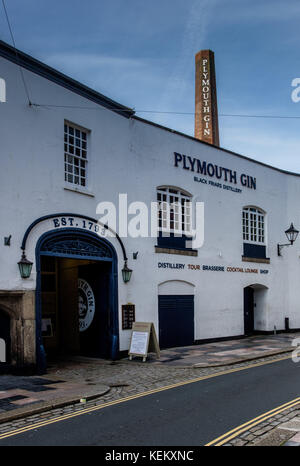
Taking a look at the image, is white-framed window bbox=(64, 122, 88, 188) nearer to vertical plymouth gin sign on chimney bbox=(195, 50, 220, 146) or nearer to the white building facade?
the white building facade

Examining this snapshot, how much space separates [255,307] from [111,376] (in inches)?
488

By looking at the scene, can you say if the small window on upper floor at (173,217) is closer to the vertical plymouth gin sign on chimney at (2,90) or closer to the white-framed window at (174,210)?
the white-framed window at (174,210)

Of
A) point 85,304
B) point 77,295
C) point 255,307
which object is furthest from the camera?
point 255,307

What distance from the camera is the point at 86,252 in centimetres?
1449

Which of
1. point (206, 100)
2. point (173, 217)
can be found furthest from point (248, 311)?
point (206, 100)

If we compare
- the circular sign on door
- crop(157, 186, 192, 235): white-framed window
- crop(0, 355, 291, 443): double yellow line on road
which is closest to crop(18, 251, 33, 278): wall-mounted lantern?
the circular sign on door

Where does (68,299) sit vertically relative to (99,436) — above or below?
above

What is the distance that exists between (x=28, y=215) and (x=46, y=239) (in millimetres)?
890

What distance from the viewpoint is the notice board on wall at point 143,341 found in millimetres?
14517

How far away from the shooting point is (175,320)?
1769 centimetres

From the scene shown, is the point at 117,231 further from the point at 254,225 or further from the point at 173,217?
the point at 254,225
